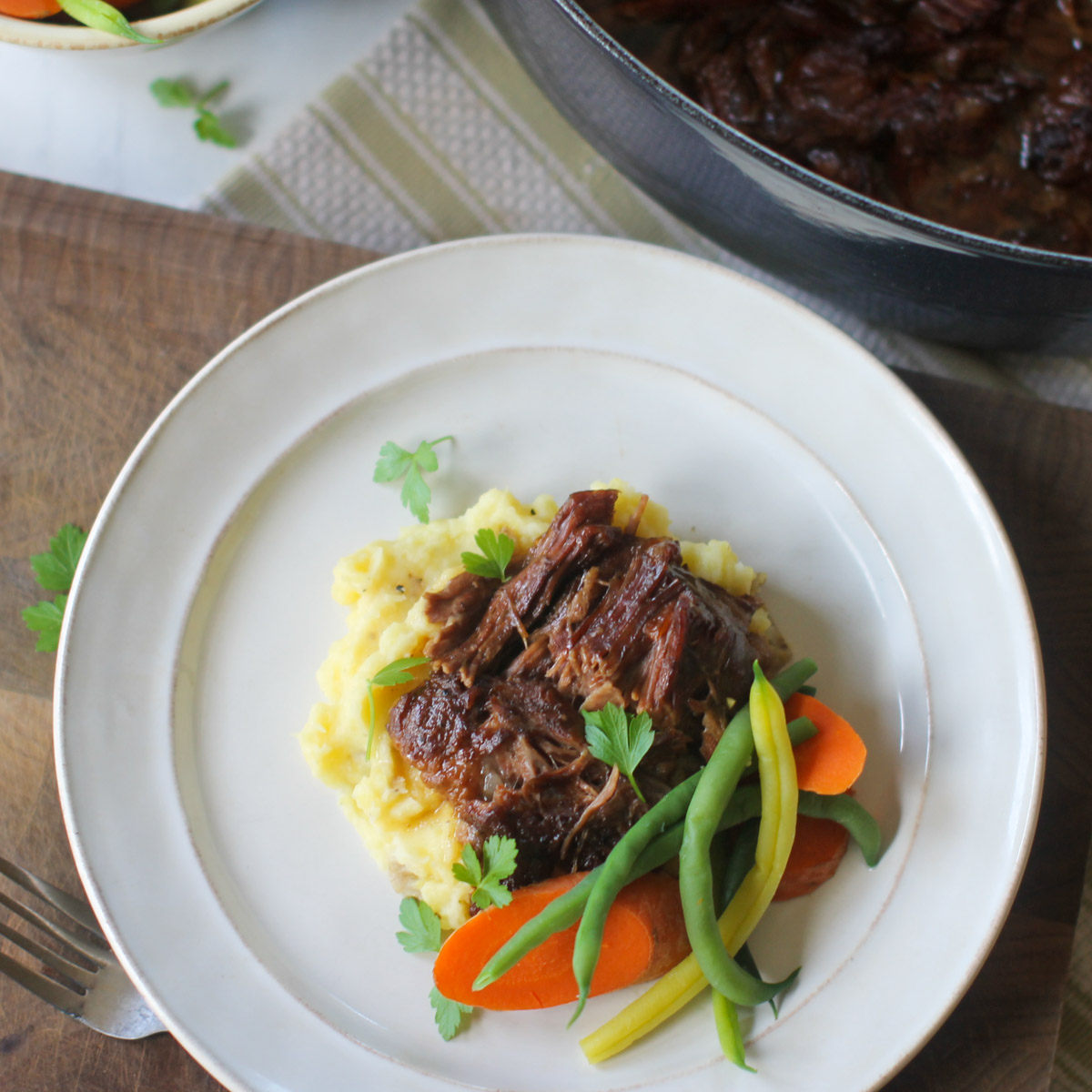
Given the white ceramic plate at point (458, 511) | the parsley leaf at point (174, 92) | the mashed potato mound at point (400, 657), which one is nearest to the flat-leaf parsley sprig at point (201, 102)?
the parsley leaf at point (174, 92)

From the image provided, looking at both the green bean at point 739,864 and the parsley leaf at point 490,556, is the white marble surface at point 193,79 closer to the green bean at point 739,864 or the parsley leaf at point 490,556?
the parsley leaf at point 490,556

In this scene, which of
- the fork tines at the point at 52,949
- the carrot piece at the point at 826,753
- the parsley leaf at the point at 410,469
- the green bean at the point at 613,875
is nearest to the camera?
the green bean at the point at 613,875

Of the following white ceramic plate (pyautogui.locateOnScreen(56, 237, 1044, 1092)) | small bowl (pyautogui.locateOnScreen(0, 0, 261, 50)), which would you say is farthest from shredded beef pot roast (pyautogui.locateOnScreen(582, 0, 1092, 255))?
small bowl (pyautogui.locateOnScreen(0, 0, 261, 50))

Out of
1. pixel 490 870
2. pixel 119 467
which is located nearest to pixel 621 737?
pixel 490 870

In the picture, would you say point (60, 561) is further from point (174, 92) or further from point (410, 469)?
point (174, 92)

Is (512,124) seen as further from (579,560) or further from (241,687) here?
(241,687)

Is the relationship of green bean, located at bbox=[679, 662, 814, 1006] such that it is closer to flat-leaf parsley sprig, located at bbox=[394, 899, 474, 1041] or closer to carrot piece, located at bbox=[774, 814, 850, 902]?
carrot piece, located at bbox=[774, 814, 850, 902]
